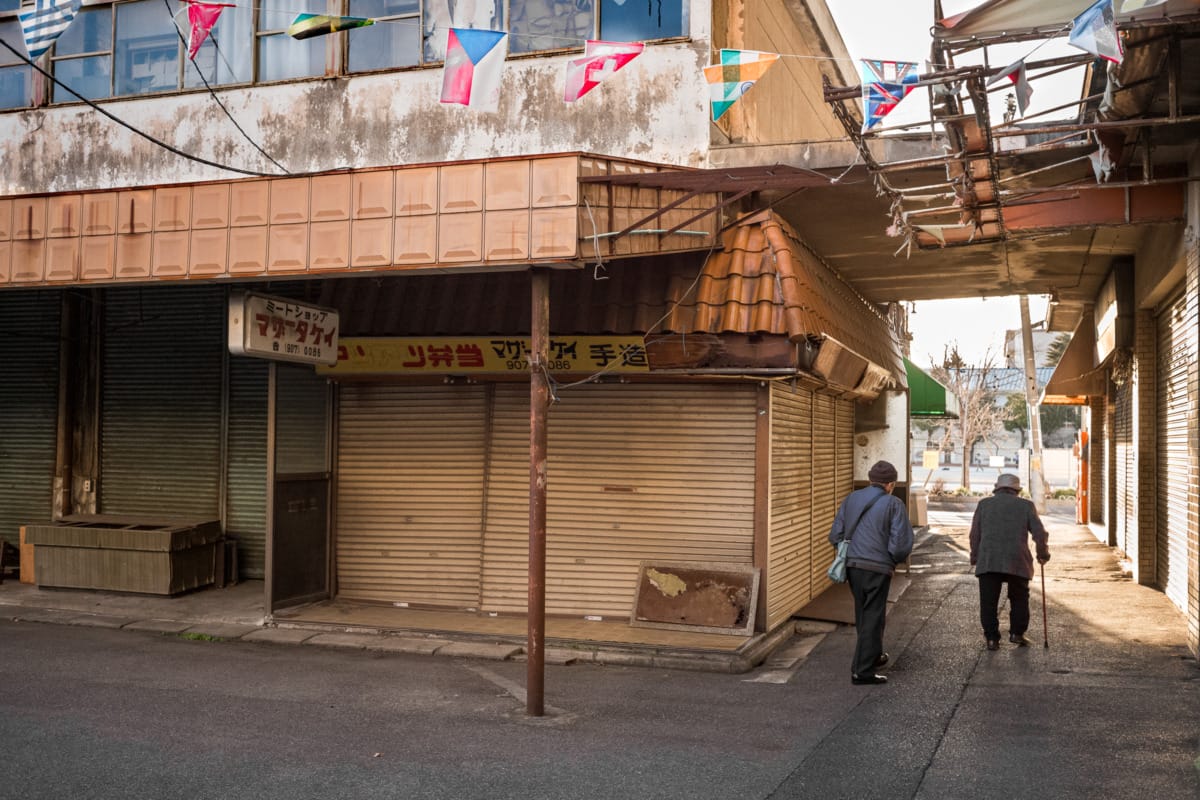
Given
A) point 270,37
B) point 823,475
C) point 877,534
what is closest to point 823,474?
point 823,475

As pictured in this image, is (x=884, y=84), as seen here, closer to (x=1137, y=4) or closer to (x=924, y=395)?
(x=1137, y=4)

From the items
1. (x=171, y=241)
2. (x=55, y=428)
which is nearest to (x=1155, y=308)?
(x=171, y=241)

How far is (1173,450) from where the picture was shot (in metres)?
13.0

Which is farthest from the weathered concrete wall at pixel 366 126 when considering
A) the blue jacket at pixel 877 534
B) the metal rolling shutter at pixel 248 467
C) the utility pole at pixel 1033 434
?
the utility pole at pixel 1033 434

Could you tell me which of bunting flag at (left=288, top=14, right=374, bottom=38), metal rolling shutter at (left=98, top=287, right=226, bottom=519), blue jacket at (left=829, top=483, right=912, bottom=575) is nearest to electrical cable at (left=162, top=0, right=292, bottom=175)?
metal rolling shutter at (left=98, top=287, right=226, bottom=519)

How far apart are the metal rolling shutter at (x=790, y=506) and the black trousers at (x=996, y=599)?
2.07 meters

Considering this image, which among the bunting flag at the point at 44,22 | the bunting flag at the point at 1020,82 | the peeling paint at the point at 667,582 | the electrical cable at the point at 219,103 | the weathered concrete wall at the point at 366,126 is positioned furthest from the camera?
the electrical cable at the point at 219,103

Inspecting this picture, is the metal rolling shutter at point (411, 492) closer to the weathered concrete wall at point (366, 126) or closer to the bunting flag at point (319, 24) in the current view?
the weathered concrete wall at point (366, 126)

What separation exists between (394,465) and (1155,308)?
9.94m

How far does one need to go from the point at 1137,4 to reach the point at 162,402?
12.9 m

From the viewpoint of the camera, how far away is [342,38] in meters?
12.8

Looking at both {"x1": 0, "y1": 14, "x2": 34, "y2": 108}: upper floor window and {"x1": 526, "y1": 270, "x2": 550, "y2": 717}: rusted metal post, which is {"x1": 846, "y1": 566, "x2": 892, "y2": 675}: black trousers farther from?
{"x1": 0, "y1": 14, "x2": 34, "y2": 108}: upper floor window

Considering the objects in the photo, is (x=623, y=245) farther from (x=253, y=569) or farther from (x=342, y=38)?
(x=253, y=569)

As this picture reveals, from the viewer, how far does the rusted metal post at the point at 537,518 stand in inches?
323
